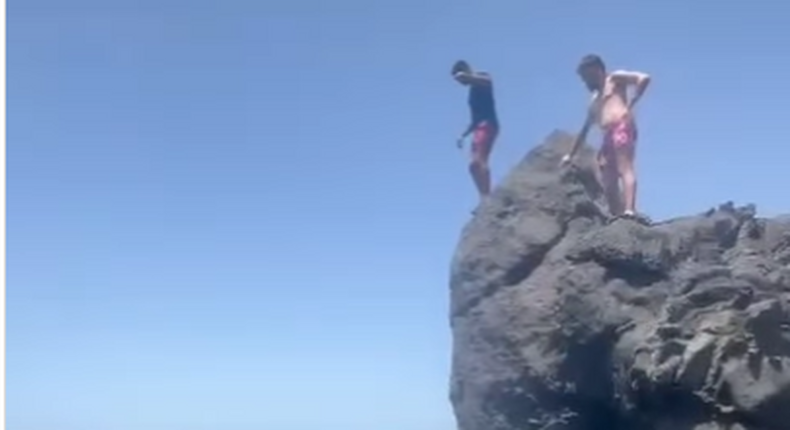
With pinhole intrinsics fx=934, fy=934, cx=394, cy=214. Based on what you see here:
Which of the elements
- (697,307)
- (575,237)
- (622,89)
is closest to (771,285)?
(697,307)

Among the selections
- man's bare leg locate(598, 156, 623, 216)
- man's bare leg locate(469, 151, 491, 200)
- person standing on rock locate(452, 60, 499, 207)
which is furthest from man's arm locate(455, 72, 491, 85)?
man's bare leg locate(598, 156, 623, 216)

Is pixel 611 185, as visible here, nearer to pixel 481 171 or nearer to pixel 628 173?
pixel 628 173

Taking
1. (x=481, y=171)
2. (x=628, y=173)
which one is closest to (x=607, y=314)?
(x=628, y=173)

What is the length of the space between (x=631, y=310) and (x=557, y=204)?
339 cm

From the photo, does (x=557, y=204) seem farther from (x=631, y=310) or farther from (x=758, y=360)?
(x=758, y=360)

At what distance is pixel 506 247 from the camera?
686 inches

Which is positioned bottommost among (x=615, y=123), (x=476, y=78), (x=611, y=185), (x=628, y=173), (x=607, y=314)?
(x=607, y=314)

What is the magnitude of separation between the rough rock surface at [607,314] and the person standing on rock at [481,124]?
2.34 feet

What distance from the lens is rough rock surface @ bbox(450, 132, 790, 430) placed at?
13070 mm

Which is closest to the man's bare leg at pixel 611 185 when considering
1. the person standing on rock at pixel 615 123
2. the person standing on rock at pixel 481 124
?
the person standing on rock at pixel 615 123

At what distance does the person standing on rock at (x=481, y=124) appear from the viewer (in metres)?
18.8

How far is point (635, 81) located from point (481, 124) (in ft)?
10.8

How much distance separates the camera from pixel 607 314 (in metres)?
14.8

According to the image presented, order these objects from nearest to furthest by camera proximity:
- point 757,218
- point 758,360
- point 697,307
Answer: point 758,360 → point 697,307 → point 757,218
